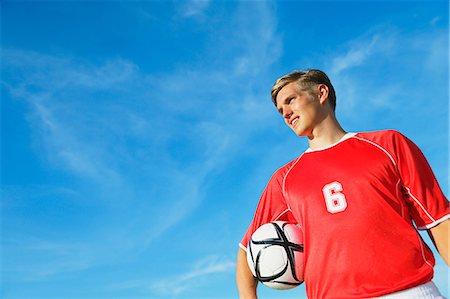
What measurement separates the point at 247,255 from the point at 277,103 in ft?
5.93

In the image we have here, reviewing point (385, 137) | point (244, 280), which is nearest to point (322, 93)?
point (385, 137)

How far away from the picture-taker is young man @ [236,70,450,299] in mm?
4461

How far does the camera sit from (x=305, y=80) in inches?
225

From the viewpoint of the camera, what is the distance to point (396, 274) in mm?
4406

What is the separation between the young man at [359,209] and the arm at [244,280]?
11mm

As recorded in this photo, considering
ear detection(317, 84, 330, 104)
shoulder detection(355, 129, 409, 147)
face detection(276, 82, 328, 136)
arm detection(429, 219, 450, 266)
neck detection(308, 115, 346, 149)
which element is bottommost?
arm detection(429, 219, 450, 266)

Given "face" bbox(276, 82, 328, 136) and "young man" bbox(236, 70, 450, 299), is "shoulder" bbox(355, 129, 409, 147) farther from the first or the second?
"face" bbox(276, 82, 328, 136)

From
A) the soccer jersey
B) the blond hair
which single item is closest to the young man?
the soccer jersey

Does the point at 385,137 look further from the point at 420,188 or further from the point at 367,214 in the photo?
the point at 367,214

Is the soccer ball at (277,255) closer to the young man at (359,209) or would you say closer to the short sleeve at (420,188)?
the young man at (359,209)

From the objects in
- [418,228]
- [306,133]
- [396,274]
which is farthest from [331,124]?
[396,274]

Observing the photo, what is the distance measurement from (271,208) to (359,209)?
1289mm

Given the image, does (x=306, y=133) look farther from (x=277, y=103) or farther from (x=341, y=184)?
(x=341, y=184)

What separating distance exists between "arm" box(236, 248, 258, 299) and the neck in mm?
1529
